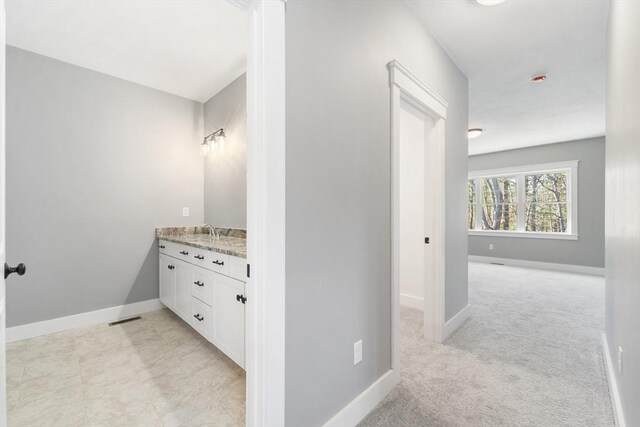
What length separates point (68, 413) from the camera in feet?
5.19

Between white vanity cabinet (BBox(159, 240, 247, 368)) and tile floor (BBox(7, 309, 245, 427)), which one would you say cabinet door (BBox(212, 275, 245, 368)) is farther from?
tile floor (BBox(7, 309, 245, 427))

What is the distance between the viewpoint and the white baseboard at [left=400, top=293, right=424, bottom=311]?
10.8 ft

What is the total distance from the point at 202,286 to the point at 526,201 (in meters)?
7.08

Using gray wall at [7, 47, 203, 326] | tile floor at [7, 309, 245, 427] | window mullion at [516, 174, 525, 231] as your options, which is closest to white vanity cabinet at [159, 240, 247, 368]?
tile floor at [7, 309, 245, 427]

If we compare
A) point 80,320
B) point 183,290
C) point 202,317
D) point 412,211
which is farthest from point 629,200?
point 80,320

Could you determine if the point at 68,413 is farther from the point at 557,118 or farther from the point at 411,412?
the point at 557,118

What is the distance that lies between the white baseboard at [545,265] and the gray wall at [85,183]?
22.1 ft

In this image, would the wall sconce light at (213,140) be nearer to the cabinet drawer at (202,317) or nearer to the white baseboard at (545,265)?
the cabinet drawer at (202,317)

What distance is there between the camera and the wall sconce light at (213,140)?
3.22 meters

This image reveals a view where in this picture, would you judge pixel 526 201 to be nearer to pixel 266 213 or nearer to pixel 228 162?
pixel 228 162

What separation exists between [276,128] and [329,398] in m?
1.34

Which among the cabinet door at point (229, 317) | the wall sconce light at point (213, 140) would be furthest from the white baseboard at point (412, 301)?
the wall sconce light at point (213, 140)

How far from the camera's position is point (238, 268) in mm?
1840

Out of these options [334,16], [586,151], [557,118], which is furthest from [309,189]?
[586,151]
